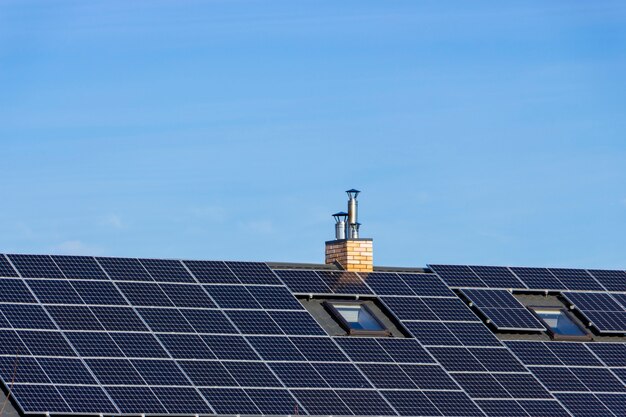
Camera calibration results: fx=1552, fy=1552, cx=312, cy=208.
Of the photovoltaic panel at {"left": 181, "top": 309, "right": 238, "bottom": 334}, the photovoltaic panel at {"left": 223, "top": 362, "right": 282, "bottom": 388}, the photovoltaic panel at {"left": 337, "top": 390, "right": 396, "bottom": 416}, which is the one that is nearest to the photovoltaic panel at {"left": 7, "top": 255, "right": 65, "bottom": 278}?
the photovoltaic panel at {"left": 181, "top": 309, "right": 238, "bottom": 334}

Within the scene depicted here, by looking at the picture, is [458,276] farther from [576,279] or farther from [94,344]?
[94,344]

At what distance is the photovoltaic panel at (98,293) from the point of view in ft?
125

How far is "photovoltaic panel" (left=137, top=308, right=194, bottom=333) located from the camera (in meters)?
37.6

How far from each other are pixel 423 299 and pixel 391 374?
464 cm

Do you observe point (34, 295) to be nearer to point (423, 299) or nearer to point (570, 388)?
point (423, 299)

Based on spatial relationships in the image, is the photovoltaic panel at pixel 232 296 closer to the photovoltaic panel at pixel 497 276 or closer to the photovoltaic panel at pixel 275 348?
the photovoltaic panel at pixel 275 348

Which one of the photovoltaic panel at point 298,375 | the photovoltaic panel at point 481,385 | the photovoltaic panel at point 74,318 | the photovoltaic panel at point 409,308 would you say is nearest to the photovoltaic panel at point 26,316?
the photovoltaic panel at point 74,318

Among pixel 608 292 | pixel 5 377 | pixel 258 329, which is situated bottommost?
pixel 5 377

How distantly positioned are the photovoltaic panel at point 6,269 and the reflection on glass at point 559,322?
14746 mm

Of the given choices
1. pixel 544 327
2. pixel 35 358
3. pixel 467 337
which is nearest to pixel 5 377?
pixel 35 358

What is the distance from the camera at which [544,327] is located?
140ft

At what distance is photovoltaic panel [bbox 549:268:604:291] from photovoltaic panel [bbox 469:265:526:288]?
4.83ft

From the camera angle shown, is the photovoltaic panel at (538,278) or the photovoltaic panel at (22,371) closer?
the photovoltaic panel at (22,371)

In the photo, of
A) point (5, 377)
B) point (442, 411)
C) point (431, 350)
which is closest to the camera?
point (5, 377)
